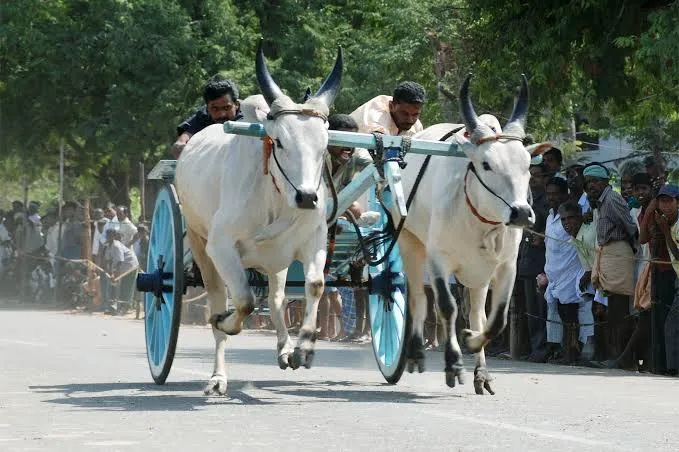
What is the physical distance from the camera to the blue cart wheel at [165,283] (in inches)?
448

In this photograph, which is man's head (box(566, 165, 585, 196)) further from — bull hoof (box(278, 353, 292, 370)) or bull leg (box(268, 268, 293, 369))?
bull hoof (box(278, 353, 292, 370))

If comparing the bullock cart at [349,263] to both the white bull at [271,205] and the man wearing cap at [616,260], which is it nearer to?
the white bull at [271,205]

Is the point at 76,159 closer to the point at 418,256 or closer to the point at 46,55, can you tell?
the point at 46,55

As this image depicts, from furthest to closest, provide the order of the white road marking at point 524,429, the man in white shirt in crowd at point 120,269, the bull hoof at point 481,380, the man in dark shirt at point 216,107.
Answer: the man in white shirt in crowd at point 120,269
the man in dark shirt at point 216,107
the bull hoof at point 481,380
the white road marking at point 524,429

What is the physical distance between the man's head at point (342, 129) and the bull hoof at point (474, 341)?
5.15 ft

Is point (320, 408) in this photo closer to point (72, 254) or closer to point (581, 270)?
point (581, 270)

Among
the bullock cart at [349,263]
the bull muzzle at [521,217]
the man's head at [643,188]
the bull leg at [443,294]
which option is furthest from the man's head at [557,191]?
the bull muzzle at [521,217]

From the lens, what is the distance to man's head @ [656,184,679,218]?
1445 cm

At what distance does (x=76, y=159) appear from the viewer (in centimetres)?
4141

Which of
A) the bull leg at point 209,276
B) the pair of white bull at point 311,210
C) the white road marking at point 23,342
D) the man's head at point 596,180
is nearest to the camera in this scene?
the pair of white bull at point 311,210

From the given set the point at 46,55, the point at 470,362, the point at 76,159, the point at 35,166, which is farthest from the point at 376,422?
the point at 35,166

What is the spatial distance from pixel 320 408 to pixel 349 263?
2.14 meters

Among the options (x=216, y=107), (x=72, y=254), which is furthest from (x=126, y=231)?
(x=216, y=107)

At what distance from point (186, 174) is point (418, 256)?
6.24ft
